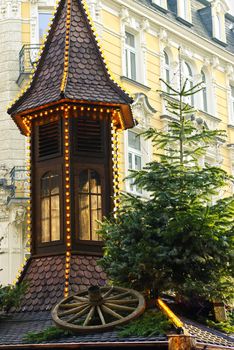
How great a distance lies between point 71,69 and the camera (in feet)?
56.1

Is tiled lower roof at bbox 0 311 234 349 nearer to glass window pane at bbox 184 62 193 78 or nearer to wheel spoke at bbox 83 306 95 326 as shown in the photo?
wheel spoke at bbox 83 306 95 326

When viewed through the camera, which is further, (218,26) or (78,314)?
(218,26)

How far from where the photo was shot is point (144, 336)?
12.4 metres

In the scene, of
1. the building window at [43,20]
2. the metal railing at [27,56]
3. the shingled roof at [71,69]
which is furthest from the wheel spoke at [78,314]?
the building window at [43,20]

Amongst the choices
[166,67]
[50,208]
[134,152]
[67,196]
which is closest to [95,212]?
[67,196]

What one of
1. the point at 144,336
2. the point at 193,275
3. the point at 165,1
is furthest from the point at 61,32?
the point at 165,1

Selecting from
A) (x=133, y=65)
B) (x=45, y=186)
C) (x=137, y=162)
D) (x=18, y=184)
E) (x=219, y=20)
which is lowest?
(x=45, y=186)

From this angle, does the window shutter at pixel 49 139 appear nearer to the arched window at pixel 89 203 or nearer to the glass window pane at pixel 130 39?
the arched window at pixel 89 203

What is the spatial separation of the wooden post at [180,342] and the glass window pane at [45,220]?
17.3 ft

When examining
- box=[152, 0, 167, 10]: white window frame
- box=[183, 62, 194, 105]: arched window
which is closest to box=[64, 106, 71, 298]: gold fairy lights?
box=[152, 0, 167, 10]: white window frame

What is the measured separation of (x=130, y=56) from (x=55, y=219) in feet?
46.7

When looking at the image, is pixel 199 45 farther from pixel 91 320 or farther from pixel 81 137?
pixel 91 320

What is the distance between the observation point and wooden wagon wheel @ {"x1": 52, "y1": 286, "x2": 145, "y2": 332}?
42.8 ft

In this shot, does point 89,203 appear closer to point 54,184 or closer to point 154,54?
point 54,184
